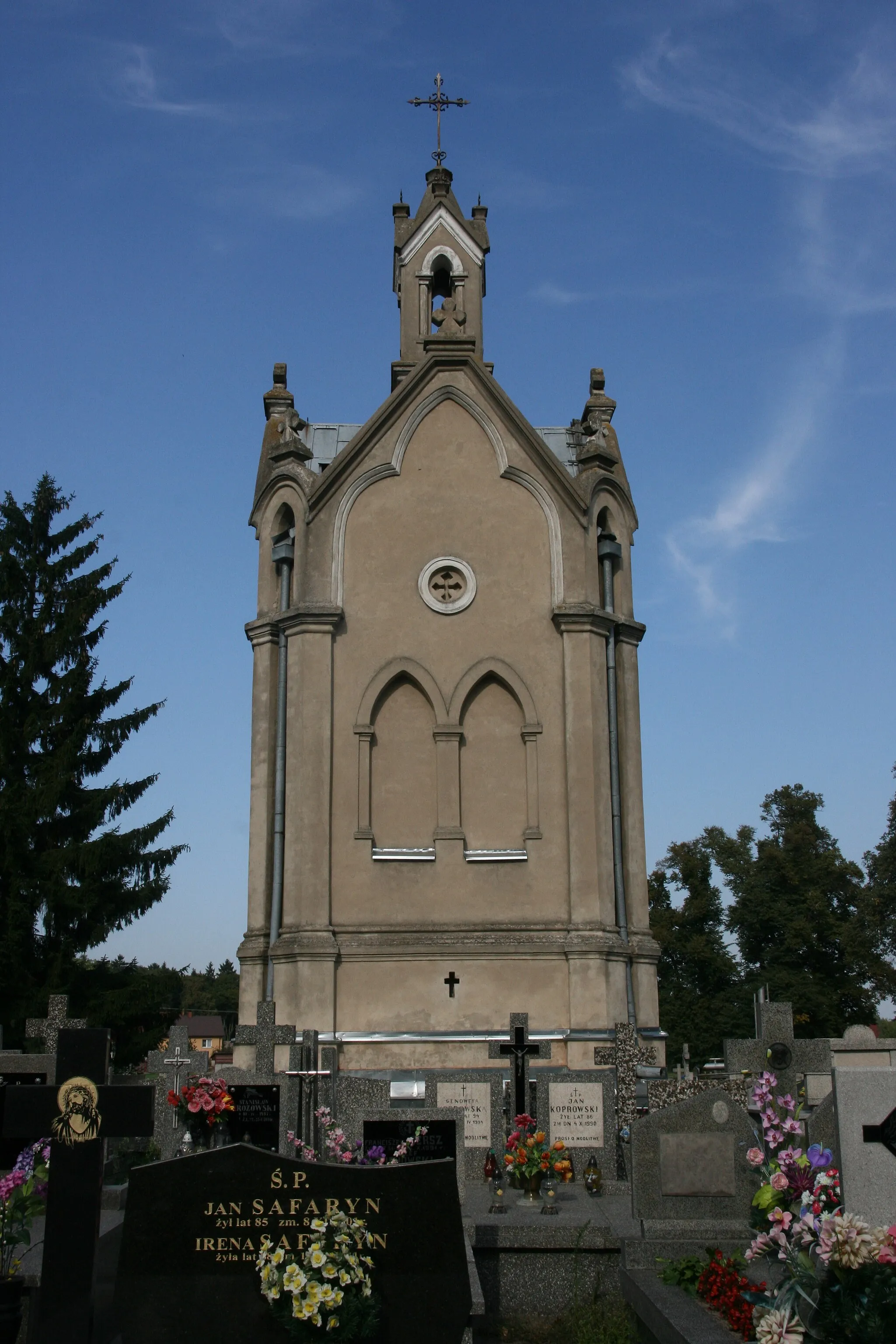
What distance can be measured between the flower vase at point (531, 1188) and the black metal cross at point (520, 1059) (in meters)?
2.24

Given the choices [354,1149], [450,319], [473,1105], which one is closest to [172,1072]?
[473,1105]

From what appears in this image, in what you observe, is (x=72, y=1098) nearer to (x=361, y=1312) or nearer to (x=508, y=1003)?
(x=361, y=1312)

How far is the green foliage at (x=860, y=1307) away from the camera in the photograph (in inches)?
236

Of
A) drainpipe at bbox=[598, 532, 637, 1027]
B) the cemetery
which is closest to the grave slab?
the cemetery

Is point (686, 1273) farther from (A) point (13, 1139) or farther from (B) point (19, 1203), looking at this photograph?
(A) point (13, 1139)

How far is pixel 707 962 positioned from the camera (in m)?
46.3

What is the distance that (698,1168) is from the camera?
10.9 m

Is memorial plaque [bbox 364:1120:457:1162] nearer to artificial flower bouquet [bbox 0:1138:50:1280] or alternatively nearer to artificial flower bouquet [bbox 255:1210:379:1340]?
artificial flower bouquet [bbox 0:1138:50:1280]

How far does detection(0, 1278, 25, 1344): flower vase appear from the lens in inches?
327

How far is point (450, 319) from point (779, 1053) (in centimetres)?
1298

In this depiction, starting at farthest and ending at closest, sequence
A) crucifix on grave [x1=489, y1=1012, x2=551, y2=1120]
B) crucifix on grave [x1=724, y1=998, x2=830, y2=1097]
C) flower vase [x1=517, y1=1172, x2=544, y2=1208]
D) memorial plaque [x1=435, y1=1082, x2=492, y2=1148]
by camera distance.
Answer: crucifix on grave [x1=724, y1=998, x2=830, y2=1097], crucifix on grave [x1=489, y1=1012, x2=551, y2=1120], memorial plaque [x1=435, y1=1082, x2=492, y2=1148], flower vase [x1=517, y1=1172, x2=544, y2=1208]

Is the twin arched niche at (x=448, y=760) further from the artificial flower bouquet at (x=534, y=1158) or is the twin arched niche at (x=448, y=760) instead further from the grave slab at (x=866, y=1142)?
the grave slab at (x=866, y=1142)

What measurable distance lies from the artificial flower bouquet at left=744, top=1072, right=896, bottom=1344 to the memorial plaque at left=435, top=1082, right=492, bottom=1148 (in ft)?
26.8

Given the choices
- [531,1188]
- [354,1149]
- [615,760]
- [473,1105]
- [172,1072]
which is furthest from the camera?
[615,760]
